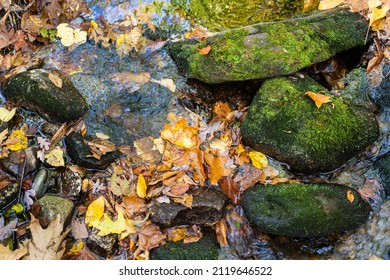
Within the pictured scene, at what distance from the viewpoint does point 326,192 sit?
348 cm

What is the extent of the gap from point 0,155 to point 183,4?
307 cm

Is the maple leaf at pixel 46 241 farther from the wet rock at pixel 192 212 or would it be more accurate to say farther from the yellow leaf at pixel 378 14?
the yellow leaf at pixel 378 14

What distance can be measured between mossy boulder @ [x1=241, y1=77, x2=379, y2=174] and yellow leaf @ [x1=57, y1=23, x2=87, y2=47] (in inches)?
100

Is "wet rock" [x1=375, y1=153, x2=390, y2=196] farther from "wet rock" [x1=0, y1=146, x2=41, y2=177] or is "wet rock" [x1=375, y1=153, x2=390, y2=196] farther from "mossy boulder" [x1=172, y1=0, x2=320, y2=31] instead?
"wet rock" [x1=0, y1=146, x2=41, y2=177]

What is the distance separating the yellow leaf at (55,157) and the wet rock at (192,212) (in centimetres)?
117

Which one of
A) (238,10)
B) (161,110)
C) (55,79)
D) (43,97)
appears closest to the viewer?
(43,97)

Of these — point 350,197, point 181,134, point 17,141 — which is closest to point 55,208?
point 17,141

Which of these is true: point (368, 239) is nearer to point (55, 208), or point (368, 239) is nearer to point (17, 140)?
point (55, 208)

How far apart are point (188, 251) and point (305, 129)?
1686 mm

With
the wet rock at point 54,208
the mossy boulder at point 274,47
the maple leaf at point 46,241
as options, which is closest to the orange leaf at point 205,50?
the mossy boulder at point 274,47

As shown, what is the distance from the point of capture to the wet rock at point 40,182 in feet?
12.5

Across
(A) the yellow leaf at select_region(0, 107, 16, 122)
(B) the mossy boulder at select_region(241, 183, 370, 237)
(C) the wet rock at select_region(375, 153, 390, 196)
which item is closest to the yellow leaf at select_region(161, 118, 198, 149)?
(B) the mossy boulder at select_region(241, 183, 370, 237)

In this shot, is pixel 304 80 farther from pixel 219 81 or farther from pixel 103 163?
pixel 103 163

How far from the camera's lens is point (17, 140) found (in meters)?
4.07
